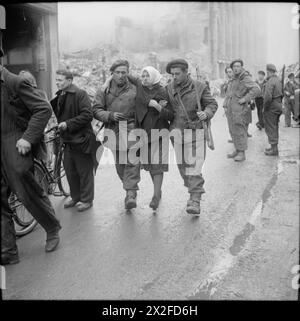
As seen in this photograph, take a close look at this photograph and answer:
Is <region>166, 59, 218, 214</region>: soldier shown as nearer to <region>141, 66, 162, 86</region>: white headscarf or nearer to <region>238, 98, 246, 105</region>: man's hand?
<region>141, 66, 162, 86</region>: white headscarf

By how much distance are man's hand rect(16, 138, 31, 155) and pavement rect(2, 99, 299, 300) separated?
1054 millimetres

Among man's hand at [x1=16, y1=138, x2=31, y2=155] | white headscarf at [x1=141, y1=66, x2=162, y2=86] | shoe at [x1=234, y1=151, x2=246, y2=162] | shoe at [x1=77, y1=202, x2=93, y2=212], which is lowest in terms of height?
shoe at [x1=77, y1=202, x2=93, y2=212]

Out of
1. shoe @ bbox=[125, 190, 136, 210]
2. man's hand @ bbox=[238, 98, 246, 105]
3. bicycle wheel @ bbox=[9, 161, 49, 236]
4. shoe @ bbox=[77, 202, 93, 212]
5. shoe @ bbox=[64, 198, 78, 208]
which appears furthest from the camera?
man's hand @ bbox=[238, 98, 246, 105]

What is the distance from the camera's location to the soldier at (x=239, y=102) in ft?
27.9

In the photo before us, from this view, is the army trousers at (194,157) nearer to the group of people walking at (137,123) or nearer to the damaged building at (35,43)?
the group of people walking at (137,123)

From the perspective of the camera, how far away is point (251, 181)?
7043 millimetres

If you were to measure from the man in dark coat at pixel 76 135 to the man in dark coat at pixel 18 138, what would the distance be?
4.20 feet

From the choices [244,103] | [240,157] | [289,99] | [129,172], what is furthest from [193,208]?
[289,99]

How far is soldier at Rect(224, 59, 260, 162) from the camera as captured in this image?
27.9 feet

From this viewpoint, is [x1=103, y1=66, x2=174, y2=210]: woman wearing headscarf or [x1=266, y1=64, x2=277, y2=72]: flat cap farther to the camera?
[x1=266, y1=64, x2=277, y2=72]: flat cap

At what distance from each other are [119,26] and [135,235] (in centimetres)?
4199

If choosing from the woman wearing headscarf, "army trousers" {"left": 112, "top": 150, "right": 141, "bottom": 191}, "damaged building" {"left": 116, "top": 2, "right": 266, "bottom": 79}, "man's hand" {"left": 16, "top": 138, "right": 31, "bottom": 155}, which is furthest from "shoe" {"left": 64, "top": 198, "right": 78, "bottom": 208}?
"damaged building" {"left": 116, "top": 2, "right": 266, "bottom": 79}
